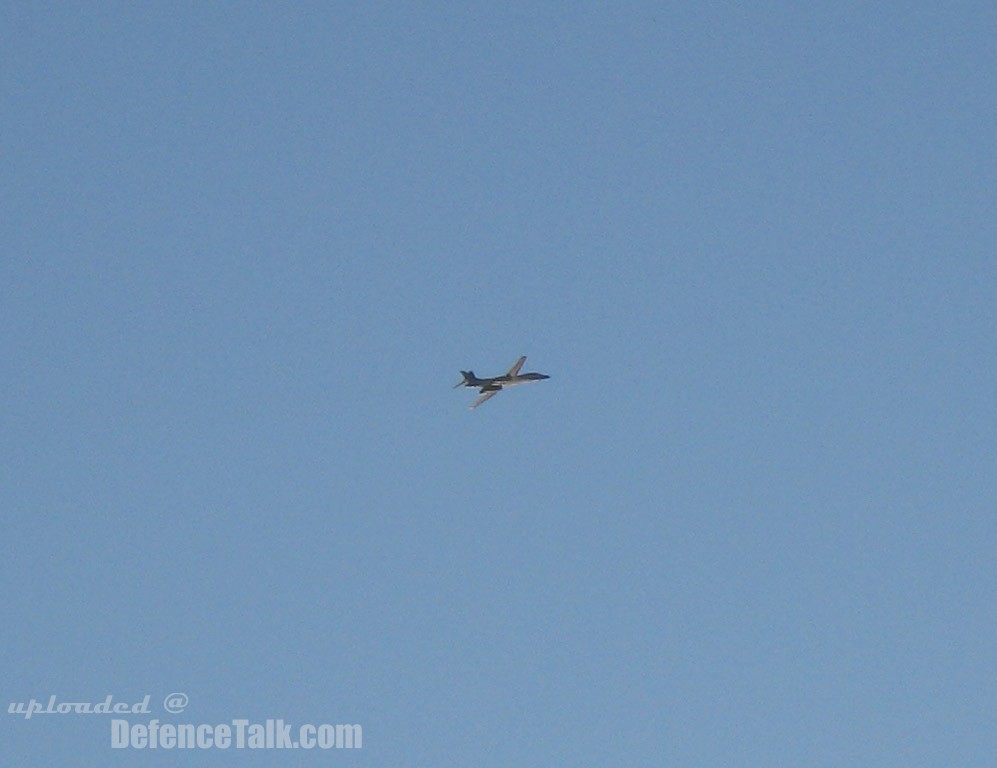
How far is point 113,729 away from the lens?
145 meters

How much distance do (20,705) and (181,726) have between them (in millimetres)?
14349

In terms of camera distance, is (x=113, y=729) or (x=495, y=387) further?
(x=495, y=387)

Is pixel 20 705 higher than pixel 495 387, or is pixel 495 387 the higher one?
pixel 495 387

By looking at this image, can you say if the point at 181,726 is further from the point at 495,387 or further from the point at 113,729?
the point at 495,387

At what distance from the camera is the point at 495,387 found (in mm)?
194875

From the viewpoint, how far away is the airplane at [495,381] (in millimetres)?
194125

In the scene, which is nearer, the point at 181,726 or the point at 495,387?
the point at 181,726

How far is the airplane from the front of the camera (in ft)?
637

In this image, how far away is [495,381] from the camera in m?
194

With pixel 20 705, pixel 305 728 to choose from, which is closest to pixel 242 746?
pixel 305 728

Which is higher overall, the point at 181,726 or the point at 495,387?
the point at 495,387

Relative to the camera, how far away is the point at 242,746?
469ft

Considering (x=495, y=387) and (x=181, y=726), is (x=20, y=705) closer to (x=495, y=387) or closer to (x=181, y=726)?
(x=181, y=726)

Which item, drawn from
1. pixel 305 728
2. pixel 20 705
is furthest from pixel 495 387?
pixel 20 705
